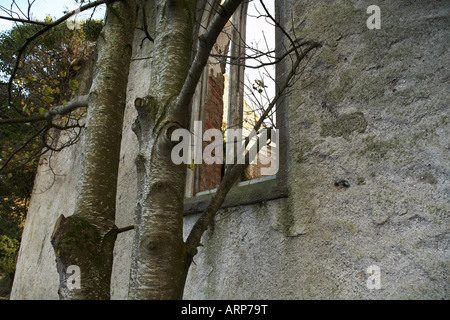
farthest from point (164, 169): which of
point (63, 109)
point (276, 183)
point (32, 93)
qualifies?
point (32, 93)

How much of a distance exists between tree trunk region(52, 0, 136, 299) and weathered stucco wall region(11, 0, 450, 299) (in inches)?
30.8

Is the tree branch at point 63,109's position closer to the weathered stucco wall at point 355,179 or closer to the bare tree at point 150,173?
the bare tree at point 150,173

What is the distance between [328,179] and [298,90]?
2.26 feet

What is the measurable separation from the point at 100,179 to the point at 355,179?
4.88 feet

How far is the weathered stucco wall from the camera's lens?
1.69 m

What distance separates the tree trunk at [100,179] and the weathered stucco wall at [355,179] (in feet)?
2.56

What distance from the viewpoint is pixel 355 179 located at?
1.93 meters

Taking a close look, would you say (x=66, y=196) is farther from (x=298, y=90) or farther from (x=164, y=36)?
(x=298, y=90)

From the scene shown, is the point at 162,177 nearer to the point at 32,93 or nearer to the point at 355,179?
the point at 355,179

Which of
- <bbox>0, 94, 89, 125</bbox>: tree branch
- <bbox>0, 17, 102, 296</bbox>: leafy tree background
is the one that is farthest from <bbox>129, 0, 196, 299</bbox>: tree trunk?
<bbox>0, 17, 102, 296</bbox>: leafy tree background

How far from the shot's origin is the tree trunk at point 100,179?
1.81 metres

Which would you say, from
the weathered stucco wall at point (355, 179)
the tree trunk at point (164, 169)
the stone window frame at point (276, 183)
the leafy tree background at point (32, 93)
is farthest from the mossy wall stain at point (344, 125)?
the leafy tree background at point (32, 93)

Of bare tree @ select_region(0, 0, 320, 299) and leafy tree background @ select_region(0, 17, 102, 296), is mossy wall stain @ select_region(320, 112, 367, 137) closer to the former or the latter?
bare tree @ select_region(0, 0, 320, 299)
